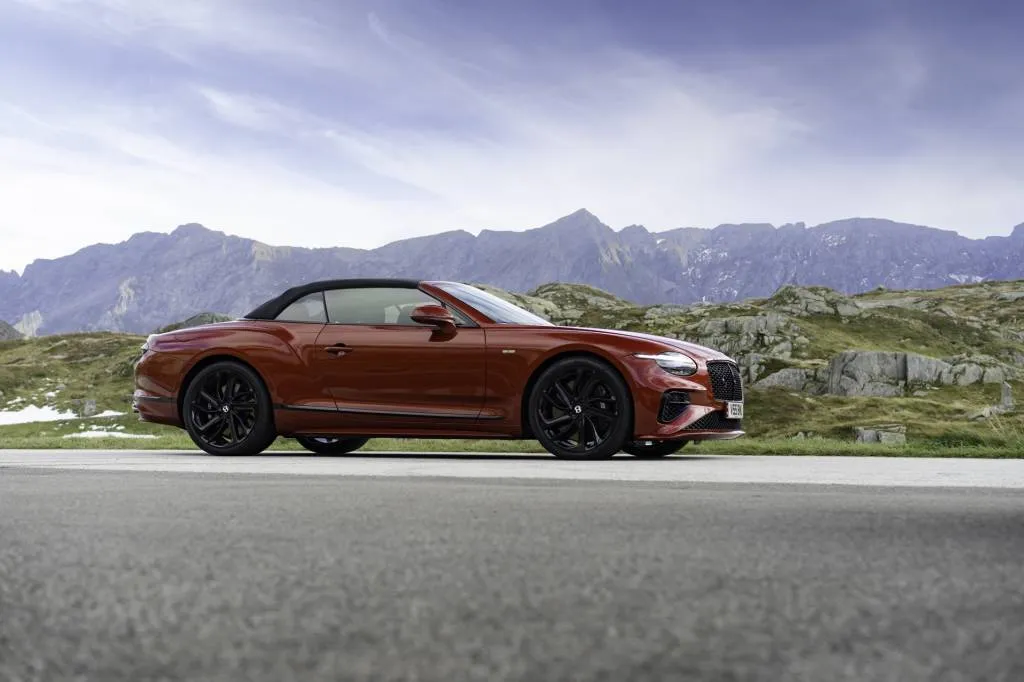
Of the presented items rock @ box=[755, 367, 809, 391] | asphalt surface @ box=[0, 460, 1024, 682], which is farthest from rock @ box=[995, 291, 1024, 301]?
asphalt surface @ box=[0, 460, 1024, 682]

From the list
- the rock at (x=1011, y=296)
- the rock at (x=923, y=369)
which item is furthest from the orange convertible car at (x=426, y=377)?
the rock at (x=1011, y=296)

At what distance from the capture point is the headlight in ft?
31.0

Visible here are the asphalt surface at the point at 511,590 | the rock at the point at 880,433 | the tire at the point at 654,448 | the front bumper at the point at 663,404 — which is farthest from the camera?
the rock at the point at 880,433

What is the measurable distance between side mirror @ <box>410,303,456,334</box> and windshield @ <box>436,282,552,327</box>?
0.39 metres

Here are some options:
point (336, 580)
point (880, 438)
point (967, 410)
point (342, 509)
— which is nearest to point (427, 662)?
point (336, 580)

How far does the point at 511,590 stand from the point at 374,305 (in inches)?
308

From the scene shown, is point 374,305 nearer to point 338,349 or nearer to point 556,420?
point 338,349

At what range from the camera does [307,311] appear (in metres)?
10.7

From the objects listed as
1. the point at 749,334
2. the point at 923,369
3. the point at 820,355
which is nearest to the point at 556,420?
the point at 923,369

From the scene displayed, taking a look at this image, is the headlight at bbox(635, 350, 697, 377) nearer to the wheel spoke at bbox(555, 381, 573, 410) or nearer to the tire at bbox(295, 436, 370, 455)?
the wheel spoke at bbox(555, 381, 573, 410)

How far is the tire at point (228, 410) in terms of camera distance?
10523mm

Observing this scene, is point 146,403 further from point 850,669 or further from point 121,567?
point 850,669

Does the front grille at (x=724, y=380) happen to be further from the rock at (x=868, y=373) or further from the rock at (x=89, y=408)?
the rock at (x=89, y=408)

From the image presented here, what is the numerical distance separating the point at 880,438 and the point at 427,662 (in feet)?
112
